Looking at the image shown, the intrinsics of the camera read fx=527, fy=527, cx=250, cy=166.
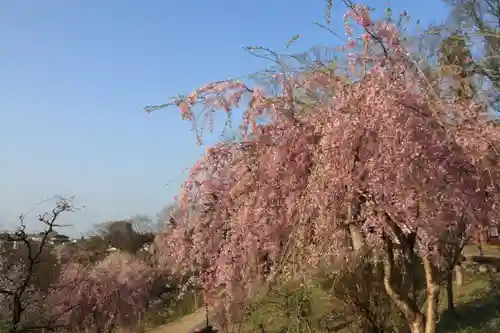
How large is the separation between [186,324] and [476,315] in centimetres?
1171

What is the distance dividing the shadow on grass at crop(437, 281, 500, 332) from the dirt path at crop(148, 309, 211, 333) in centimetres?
933

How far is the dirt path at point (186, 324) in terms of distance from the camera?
65.8 ft

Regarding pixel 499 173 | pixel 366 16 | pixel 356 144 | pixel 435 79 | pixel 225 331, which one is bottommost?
pixel 225 331

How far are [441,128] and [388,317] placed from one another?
530cm

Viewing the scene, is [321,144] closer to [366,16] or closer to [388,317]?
[366,16]

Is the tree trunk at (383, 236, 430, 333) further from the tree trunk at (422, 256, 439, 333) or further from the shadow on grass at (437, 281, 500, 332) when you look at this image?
the shadow on grass at (437, 281, 500, 332)

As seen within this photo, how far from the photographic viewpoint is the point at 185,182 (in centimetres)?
484

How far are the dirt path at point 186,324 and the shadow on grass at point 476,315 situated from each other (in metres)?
9.33

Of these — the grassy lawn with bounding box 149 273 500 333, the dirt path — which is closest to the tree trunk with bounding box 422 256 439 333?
the grassy lawn with bounding box 149 273 500 333

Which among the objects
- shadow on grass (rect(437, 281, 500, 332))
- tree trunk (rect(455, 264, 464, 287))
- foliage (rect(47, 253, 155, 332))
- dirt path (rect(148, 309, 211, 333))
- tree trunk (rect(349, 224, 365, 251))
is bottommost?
dirt path (rect(148, 309, 211, 333))

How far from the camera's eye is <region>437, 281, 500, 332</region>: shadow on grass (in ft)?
40.0

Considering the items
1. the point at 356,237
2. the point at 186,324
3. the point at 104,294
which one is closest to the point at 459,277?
the point at 186,324

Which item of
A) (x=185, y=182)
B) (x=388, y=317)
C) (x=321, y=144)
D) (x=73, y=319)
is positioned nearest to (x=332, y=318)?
(x=388, y=317)

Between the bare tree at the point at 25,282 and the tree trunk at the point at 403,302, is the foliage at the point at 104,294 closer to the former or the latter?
the bare tree at the point at 25,282
